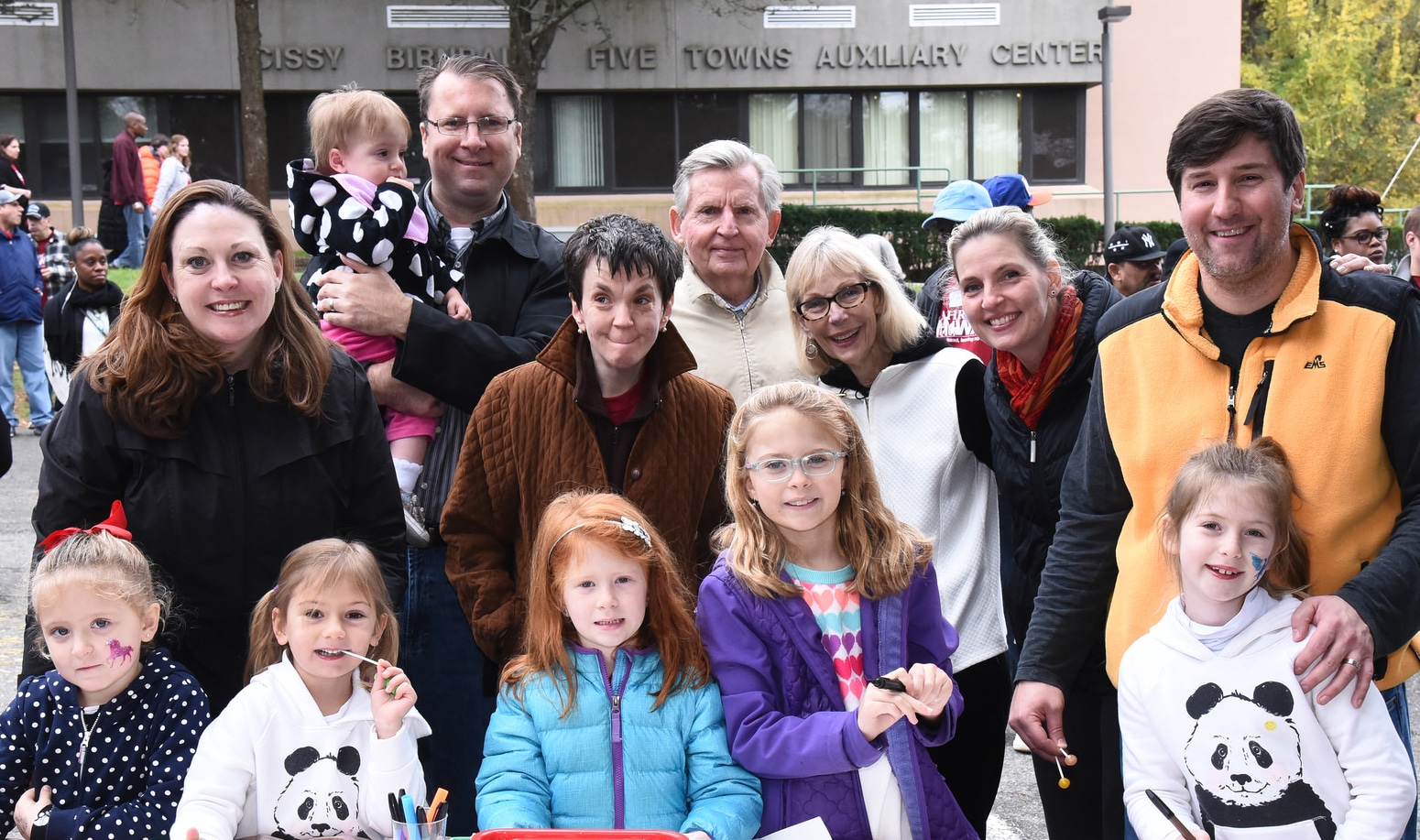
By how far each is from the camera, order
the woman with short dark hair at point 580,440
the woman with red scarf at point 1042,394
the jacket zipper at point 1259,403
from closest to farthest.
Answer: the jacket zipper at point 1259,403, the woman with short dark hair at point 580,440, the woman with red scarf at point 1042,394

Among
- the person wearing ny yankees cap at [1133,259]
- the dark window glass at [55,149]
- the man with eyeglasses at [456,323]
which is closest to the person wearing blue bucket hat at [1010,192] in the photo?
the person wearing ny yankees cap at [1133,259]

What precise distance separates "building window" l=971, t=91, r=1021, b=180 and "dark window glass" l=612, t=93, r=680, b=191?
Result: 6.81m

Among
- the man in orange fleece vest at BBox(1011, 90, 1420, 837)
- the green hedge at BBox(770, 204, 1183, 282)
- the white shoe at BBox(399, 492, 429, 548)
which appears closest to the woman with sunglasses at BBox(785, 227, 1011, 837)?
the man in orange fleece vest at BBox(1011, 90, 1420, 837)

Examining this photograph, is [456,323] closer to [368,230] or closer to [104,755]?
[368,230]

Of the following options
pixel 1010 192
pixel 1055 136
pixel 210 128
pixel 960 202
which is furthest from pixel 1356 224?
pixel 210 128

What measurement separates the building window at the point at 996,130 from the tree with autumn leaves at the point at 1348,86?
13.7 metres

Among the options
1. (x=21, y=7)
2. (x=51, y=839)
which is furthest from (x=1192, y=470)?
(x=21, y=7)

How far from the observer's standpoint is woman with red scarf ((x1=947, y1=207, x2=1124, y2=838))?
3266 mm

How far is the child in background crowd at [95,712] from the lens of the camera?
2.79 m

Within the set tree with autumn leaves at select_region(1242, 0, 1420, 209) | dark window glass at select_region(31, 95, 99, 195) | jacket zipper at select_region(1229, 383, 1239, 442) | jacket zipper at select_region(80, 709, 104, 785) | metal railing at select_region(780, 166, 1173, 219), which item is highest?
tree with autumn leaves at select_region(1242, 0, 1420, 209)

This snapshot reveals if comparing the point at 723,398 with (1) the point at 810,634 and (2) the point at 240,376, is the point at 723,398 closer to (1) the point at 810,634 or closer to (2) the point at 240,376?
(1) the point at 810,634

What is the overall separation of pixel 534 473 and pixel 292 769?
0.93 metres

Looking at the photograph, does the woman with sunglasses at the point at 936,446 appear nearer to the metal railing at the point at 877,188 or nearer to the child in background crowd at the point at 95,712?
the child in background crowd at the point at 95,712

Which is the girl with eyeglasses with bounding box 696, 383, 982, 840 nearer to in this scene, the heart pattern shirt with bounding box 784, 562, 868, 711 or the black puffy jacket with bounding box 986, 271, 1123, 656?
the heart pattern shirt with bounding box 784, 562, 868, 711
